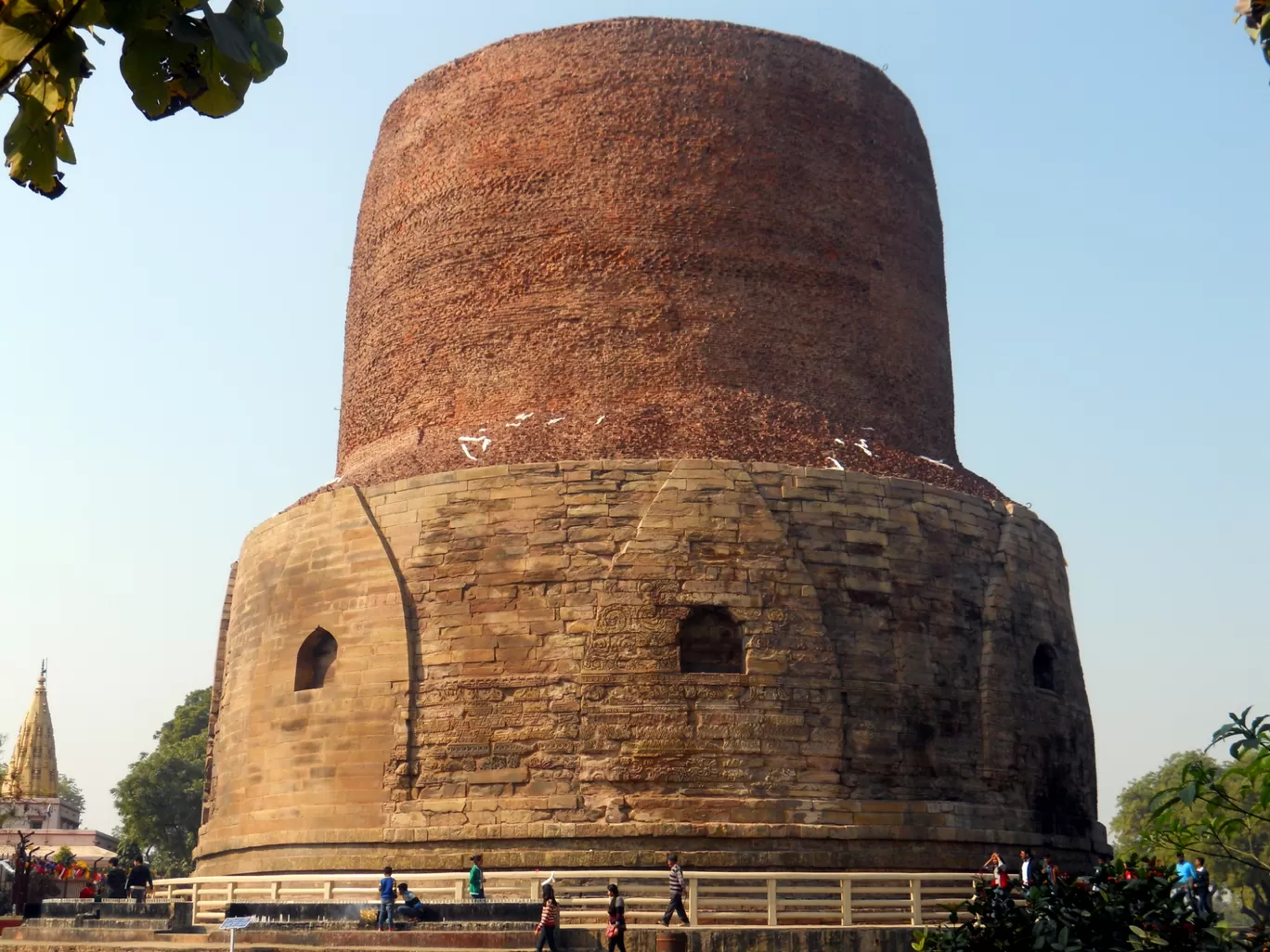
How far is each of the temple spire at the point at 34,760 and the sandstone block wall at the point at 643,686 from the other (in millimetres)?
35967

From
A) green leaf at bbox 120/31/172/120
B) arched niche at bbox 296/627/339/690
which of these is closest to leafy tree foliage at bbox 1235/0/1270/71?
green leaf at bbox 120/31/172/120

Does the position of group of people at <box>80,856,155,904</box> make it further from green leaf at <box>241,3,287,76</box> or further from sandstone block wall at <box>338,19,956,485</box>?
green leaf at <box>241,3,287,76</box>

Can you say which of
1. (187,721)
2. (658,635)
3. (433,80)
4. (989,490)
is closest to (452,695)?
(658,635)

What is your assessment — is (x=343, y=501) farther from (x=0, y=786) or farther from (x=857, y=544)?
(x=0, y=786)

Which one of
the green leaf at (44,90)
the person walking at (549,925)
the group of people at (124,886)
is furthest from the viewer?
the group of people at (124,886)

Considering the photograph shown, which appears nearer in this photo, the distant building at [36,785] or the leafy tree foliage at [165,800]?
the leafy tree foliage at [165,800]

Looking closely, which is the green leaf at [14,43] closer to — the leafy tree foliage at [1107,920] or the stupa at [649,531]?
the leafy tree foliage at [1107,920]

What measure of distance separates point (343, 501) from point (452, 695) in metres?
2.87

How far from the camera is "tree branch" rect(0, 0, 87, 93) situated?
3068mm

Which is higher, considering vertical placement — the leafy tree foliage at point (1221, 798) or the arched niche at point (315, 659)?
the arched niche at point (315, 659)

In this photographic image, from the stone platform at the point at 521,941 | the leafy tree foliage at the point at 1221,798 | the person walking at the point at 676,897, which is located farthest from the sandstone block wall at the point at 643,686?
the leafy tree foliage at the point at 1221,798

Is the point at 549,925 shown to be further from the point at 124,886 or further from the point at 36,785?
the point at 36,785

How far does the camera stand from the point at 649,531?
15227 millimetres

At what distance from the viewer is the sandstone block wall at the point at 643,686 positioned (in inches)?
573
